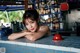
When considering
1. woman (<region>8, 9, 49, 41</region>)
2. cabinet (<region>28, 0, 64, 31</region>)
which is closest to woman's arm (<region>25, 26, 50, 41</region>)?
woman (<region>8, 9, 49, 41</region>)

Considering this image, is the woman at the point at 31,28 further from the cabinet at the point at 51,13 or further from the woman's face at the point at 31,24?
the cabinet at the point at 51,13

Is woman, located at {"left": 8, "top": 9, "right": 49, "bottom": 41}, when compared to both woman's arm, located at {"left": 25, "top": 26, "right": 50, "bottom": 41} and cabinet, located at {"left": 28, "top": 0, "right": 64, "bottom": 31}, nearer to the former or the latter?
woman's arm, located at {"left": 25, "top": 26, "right": 50, "bottom": 41}

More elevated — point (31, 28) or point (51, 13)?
point (31, 28)

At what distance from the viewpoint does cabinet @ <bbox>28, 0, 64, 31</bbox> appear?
5559 millimetres

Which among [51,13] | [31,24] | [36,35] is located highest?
[31,24]

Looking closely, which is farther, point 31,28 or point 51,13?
point 51,13

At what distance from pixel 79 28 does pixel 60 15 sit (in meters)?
1.24

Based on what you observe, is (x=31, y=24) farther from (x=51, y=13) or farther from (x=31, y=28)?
(x=51, y=13)

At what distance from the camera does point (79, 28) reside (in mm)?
4398

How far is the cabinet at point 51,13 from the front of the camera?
5559mm

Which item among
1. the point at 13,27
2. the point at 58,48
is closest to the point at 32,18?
the point at 58,48

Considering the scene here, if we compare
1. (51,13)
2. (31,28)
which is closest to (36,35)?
(31,28)

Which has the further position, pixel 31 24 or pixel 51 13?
pixel 51 13

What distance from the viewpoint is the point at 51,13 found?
5664 mm
